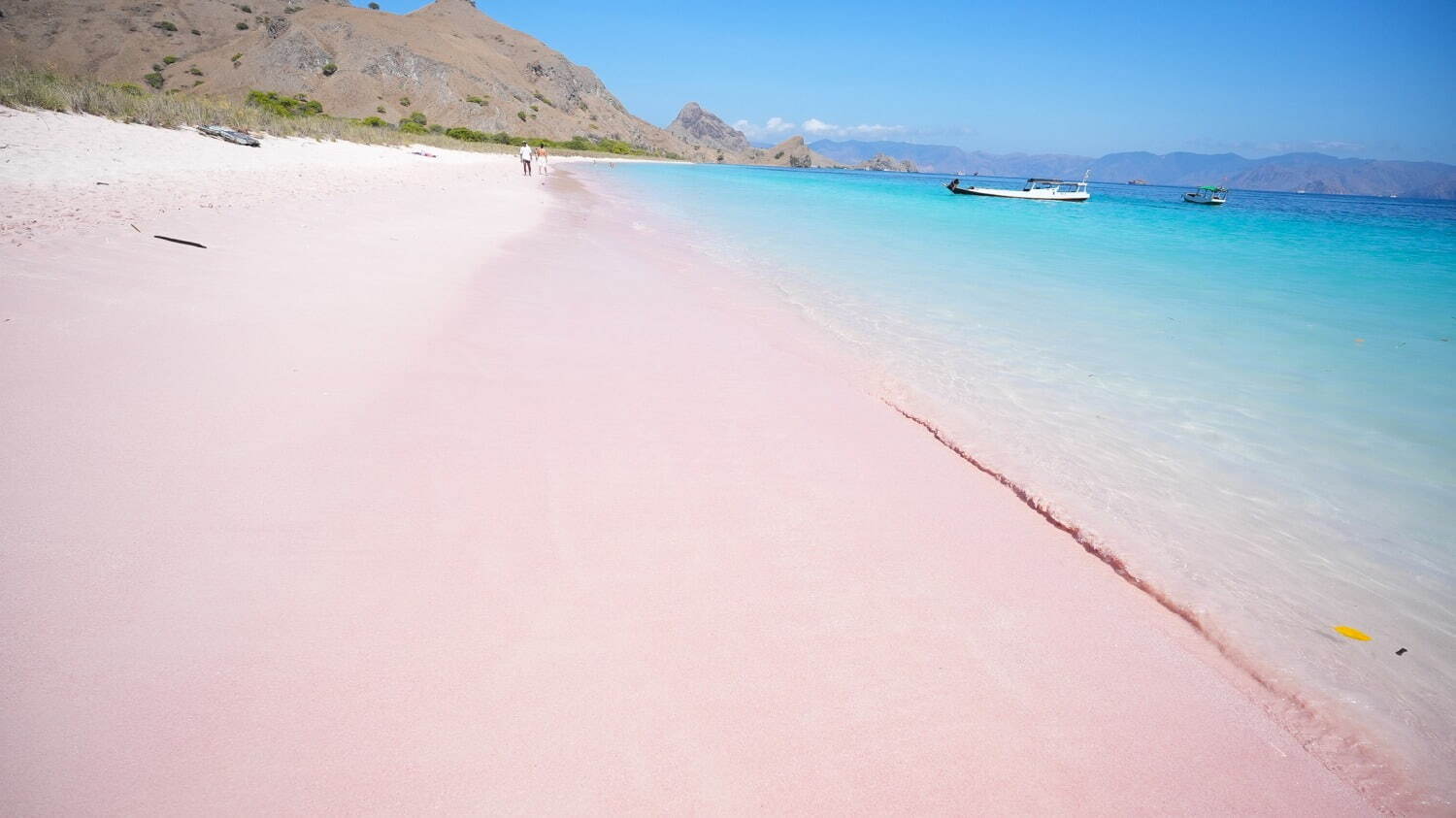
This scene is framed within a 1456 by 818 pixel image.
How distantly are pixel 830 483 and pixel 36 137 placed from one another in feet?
53.0

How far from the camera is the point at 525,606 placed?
2.17 metres

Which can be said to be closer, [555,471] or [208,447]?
[208,447]

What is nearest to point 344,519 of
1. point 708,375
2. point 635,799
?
point 635,799

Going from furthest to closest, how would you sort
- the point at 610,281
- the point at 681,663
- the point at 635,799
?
1. the point at 610,281
2. the point at 681,663
3. the point at 635,799

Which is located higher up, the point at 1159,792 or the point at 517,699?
the point at 517,699

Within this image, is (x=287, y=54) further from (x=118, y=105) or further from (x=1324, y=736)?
(x=1324, y=736)

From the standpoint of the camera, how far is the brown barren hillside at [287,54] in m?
70.9

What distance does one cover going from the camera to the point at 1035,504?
3381mm

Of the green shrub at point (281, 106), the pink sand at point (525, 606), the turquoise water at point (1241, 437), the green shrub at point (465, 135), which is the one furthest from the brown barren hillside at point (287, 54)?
the pink sand at point (525, 606)

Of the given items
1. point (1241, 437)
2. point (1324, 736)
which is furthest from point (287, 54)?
point (1324, 736)

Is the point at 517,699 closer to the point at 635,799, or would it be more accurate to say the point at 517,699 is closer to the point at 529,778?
the point at 529,778

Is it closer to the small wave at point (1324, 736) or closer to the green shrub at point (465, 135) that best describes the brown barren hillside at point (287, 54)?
the green shrub at point (465, 135)

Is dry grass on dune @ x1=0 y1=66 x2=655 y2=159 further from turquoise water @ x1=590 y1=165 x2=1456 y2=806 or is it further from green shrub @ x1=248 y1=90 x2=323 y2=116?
green shrub @ x1=248 y1=90 x2=323 y2=116

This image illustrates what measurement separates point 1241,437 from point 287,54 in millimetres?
104392
